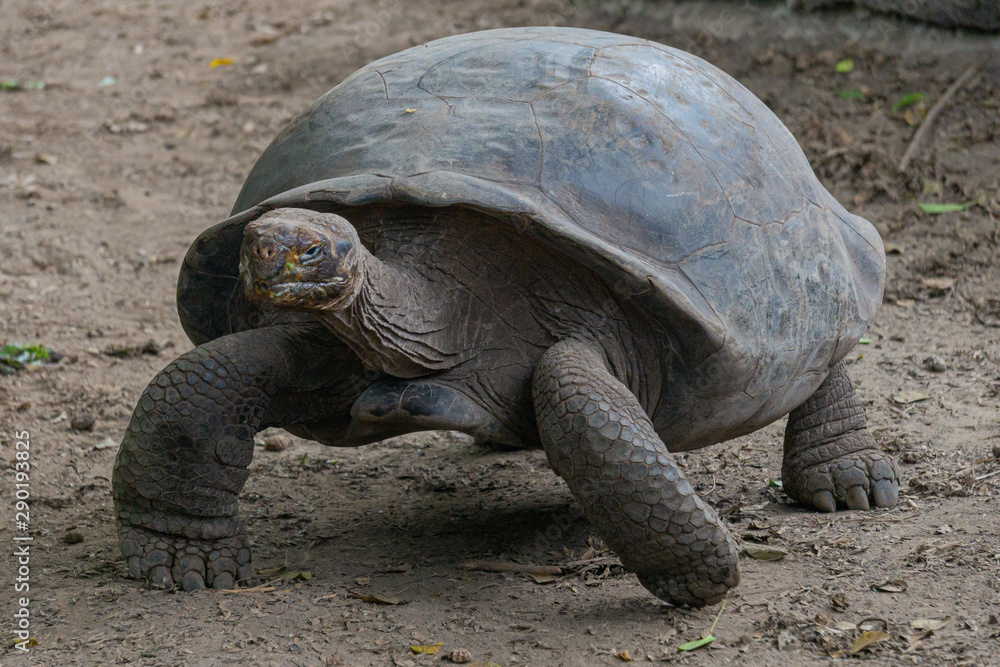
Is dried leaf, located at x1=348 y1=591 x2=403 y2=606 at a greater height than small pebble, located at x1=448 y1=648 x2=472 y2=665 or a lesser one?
lesser

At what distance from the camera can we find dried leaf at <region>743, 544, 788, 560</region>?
339 cm

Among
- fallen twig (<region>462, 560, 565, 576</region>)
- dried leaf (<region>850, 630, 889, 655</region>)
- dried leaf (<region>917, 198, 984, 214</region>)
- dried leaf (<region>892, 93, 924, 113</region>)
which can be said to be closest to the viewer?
dried leaf (<region>850, 630, 889, 655</region>)

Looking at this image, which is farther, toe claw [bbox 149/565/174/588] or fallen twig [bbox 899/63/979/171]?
fallen twig [bbox 899/63/979/171]

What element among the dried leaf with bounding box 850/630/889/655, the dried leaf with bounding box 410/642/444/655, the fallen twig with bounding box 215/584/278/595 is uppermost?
the dried leaf with bounding box 850/630/889/655

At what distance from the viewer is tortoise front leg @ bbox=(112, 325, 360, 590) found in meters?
3.24

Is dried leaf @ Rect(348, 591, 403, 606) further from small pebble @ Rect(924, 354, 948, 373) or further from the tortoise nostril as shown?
small pebble @ Rect(924, 354, 948, 373)

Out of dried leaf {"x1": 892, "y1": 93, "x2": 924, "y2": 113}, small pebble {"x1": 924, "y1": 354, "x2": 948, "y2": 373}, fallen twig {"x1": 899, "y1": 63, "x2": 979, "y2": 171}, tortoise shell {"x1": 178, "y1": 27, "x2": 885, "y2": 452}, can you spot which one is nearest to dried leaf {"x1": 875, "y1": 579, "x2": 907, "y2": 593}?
tortoise shell {"x1": 178, "y1": 27, "x2": 885, "y2": 452}

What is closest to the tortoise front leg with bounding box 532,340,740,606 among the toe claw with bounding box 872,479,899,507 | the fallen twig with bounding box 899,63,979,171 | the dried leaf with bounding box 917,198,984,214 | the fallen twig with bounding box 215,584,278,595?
the fallen twig with bounding box 215,584,278,595

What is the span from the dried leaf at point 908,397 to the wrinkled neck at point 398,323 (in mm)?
2578

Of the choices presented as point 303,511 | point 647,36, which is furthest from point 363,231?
point 647,36

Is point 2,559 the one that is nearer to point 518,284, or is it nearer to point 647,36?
point 518,284

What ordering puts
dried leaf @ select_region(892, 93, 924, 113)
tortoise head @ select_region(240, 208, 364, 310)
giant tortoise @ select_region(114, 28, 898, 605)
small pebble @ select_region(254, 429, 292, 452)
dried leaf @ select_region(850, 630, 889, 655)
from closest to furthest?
tortoise head @ select_region(240, 208, 364, 310) → dried leaf @ select_region(850, 630, 889, 655) → giant tortoise @ select_region(114, 28, 898, 605) → small pebble @ select_region(254, 429, 292, 452) → dried leaf @ select_region(892, 93, 924, 113)

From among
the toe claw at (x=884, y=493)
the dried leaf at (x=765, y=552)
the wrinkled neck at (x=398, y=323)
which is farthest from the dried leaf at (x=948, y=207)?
the wrinkled neck at (x=398, y=323)

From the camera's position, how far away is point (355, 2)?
35.7 feet
